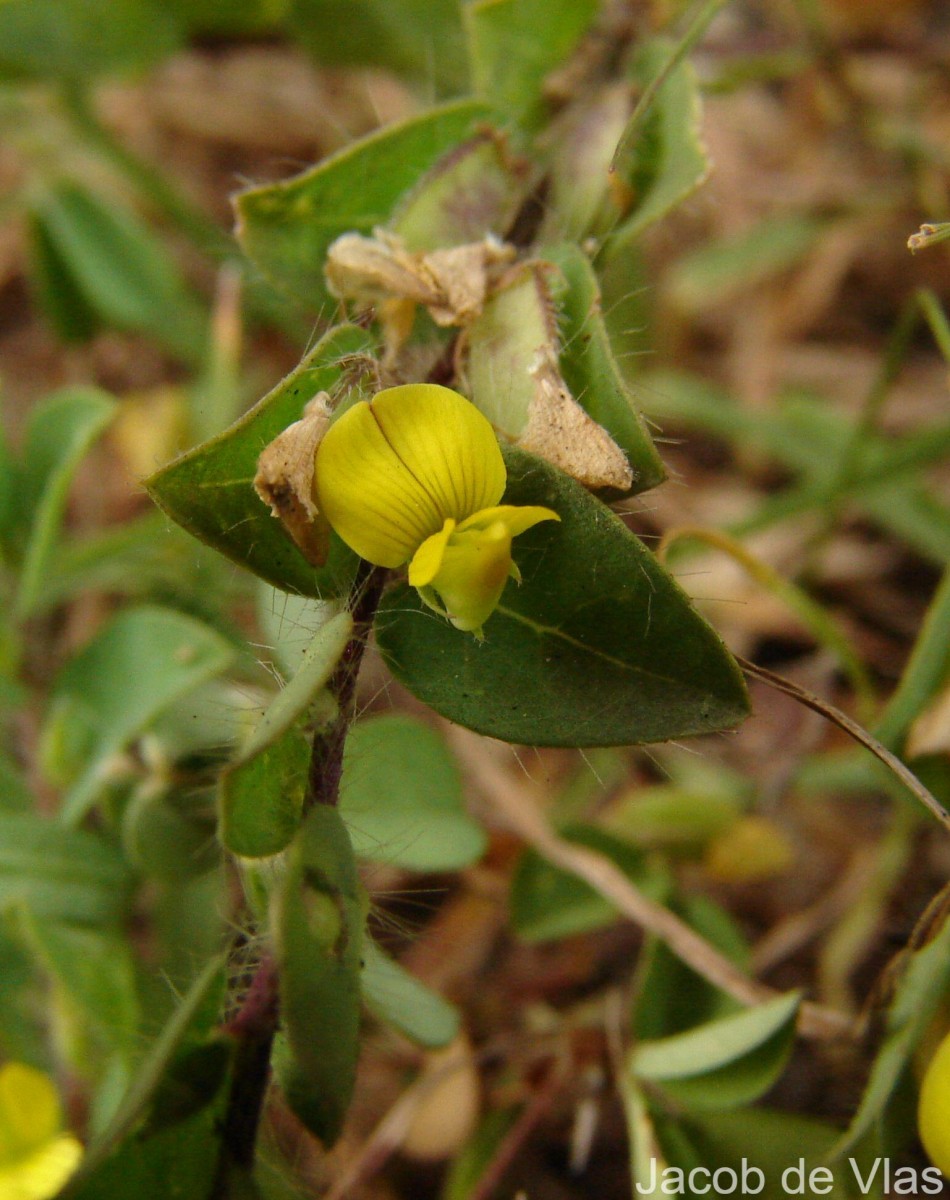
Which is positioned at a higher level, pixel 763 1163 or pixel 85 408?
pixel 85 408

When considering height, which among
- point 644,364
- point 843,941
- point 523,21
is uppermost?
point 523,21

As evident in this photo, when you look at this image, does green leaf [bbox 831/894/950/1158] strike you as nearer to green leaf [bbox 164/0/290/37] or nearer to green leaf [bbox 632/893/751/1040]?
green leaf [bbox 632/893/751/1040]

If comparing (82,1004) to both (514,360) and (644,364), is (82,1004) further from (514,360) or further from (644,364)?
(644,364)

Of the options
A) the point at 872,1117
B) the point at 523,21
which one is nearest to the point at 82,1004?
the point at 872,1117

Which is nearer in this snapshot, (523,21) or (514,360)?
(514,360)

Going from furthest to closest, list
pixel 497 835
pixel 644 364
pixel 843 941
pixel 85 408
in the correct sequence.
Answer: pixel 644 364
pixel 497 835
pixel 843 941
pixel 85 408

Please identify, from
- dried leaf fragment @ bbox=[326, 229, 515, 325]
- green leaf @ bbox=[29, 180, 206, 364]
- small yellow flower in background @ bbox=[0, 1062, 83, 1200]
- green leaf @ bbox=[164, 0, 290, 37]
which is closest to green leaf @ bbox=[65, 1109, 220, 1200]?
small yellow flower in background @ bbox=[0, 1062, 83, 1200]

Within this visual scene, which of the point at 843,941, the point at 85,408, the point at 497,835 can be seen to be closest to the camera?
the point at 85,408
